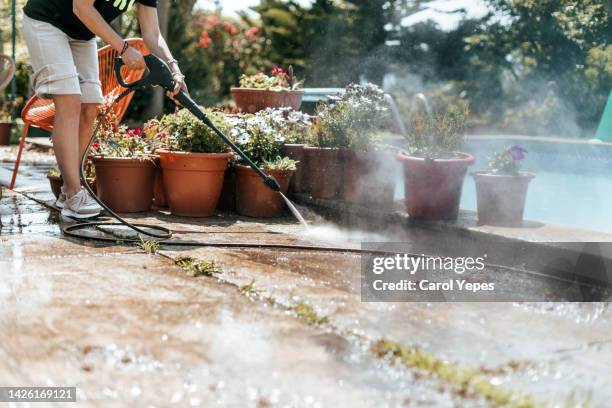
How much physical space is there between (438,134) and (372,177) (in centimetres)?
49

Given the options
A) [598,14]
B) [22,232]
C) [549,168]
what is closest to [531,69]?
[598,14]

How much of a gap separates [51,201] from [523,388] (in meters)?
2.96

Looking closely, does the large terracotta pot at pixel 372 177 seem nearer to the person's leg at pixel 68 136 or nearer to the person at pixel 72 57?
the person at pixel 72 57

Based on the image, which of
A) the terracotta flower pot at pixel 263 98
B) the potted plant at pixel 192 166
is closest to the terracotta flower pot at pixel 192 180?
the potted plant at pixel 192 166

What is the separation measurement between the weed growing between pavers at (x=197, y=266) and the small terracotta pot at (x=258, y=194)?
120 cm

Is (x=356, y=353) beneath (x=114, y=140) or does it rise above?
beneath

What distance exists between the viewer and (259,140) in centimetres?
399

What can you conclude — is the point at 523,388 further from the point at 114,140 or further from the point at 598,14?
the point at 598,14

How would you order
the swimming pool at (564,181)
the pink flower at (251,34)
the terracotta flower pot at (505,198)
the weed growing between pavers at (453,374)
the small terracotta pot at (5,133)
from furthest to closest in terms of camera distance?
the pink flower at (251,34) < the small terracotta pot at (5,133) < the swimming pool at (564,181) < the terracotta flower pot at (505,198) < the weed growing between pavers at (453,374)

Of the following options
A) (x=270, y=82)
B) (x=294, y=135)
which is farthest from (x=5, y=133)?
(x=294, y=135)

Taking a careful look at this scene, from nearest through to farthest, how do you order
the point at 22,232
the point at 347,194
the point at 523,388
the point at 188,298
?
the point at 523,388 < the point at 188,298 < the point at 22,232 < the point at 347,194

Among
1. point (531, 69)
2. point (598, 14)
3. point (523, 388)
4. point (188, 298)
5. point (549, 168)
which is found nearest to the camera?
point (523, 388)

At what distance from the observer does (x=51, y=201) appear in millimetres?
4008

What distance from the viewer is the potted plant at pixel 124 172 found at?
379cm
